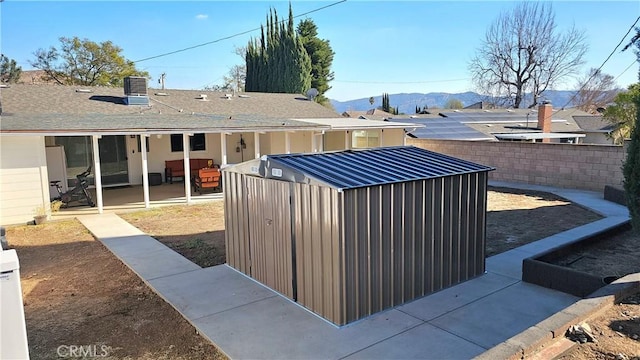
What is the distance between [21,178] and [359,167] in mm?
9069

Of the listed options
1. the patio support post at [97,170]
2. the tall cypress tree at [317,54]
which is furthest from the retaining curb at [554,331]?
the tall cypress tree at [317,54]

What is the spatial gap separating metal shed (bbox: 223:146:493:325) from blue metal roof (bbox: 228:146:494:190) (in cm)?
1

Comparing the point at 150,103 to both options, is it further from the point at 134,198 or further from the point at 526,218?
the point at 526,218

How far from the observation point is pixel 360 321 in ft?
15.2

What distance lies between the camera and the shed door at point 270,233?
5168 millimetres

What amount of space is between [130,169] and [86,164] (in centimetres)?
148

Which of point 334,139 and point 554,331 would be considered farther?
point 334,139

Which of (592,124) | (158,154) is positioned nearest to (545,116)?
(592,124)

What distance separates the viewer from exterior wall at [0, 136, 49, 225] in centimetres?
984

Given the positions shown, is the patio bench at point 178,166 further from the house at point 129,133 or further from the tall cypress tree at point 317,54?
the tall cypress tree at point 317,54

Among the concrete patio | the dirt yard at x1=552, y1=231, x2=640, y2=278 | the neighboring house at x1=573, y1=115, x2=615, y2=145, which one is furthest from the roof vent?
the neighboring house at x1=573, y1=115, x2=615, y2=145

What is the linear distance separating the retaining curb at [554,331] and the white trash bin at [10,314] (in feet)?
10.8

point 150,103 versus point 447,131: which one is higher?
point 150,103

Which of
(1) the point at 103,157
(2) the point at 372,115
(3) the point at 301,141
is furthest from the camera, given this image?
(2) the point at 372,115
